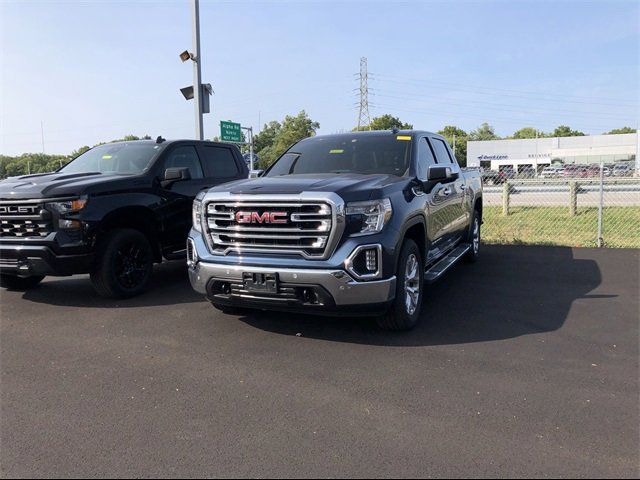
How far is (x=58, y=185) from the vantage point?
567 centimetres

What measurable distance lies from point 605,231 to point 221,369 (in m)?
10.3

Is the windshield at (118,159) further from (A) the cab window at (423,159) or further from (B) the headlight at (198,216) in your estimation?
(A) the cab window at (423,159)

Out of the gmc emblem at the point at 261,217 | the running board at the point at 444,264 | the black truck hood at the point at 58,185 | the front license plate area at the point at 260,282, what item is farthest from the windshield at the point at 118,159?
Answer: the running board at the point at 444,264

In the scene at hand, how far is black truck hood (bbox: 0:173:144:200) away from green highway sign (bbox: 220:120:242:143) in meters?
24.5

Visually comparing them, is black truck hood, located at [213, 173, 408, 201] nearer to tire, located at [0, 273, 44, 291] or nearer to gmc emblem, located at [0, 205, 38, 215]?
gmc emblem, located at [0, 205, 38, 215]

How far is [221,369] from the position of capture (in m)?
3.97

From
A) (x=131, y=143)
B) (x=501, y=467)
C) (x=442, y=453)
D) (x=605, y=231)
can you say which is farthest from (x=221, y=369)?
(x=605, y=231)

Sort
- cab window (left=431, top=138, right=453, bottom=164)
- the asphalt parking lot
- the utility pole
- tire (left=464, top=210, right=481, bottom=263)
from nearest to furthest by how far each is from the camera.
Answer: the asphalt parking lot
cab window (left=431, top=138, right=453, bottom=164)
tire (left=464, top=210, right=481, bottom=263)
the utility pole

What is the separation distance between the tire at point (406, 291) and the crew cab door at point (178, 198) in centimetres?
334

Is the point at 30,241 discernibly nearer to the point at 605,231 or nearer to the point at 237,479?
the point at 237,479

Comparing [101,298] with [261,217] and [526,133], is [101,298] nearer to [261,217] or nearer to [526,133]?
[261,217]

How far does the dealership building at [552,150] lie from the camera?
7344 cm

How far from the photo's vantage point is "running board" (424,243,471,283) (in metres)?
5.26

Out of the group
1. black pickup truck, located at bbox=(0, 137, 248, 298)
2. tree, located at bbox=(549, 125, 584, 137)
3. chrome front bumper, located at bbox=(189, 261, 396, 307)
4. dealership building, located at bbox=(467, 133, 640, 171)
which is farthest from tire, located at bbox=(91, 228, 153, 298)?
tree, located at bbox=(549, 125, 584, 137)
